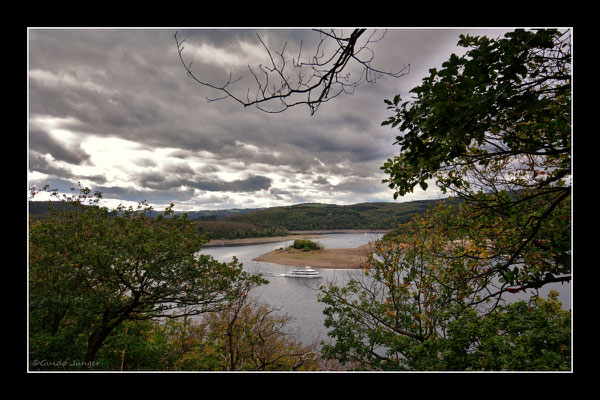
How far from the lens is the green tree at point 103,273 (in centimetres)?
547

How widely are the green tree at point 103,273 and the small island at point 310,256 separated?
88.1 feet

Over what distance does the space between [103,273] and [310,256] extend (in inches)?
1356

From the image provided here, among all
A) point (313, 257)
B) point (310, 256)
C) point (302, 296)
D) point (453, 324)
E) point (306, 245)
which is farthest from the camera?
point (306, 245)

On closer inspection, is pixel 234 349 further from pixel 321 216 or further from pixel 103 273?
pixel 321 216

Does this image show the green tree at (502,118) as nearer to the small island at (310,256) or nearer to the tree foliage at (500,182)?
the tree foliage at (500,182)

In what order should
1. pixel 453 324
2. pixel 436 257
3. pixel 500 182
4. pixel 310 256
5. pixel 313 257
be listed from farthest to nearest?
pixel 310 256 < pixel 313 257 < pixel 436 257 < pixel 453 324 < pixel 500 182

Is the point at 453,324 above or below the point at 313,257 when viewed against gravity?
above

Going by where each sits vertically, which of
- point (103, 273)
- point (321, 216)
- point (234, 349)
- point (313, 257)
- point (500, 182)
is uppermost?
point (500, 182)

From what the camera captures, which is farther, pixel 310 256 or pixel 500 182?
pixel 310 256

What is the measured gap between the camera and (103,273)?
18.3 ft

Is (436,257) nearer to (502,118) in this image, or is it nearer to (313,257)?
(502,118)

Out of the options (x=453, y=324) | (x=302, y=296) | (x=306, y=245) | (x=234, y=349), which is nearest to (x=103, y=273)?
(x=234, y=349)
